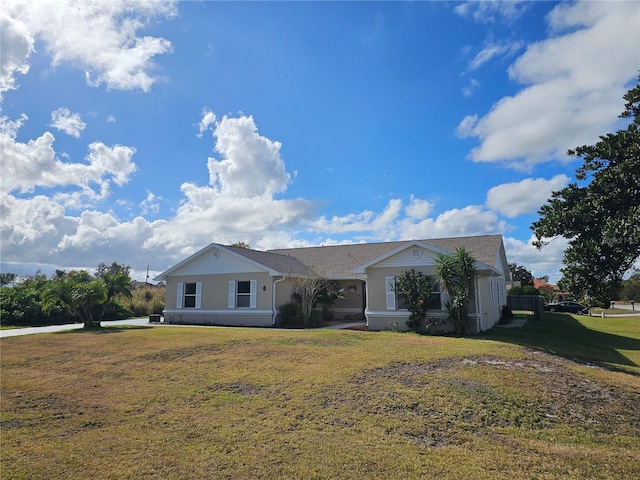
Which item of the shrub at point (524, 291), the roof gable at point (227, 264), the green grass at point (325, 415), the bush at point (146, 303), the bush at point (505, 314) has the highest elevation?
the roof gable at point (227, 264)

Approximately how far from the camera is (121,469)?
477 cm

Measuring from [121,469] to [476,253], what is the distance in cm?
1842

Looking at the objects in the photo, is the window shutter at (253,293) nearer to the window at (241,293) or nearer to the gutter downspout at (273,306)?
the window at (241,293)

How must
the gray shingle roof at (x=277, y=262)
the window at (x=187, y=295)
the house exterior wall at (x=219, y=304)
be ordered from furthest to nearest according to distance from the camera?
the window at (x=187, y=295), the gray shingle roof at (x=277, y=262), the house exterior wall at (x=219, y=304)

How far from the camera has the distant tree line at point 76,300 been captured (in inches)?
780

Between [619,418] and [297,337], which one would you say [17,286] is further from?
[619,418]

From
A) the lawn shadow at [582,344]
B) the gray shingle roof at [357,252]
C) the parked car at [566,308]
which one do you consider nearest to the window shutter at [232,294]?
the gray shingle roof at [357,252]

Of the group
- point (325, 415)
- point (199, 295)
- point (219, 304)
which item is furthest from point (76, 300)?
point (325, 415)

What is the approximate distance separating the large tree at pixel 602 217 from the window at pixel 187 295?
1948cm

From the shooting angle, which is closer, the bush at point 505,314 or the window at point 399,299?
the window at point 399,299

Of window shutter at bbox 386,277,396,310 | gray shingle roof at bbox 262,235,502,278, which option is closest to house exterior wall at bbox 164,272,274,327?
gray shingle roof at bbox 262,235,502,278

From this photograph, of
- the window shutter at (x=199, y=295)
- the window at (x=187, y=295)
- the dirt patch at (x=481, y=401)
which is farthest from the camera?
the window at (x=187, y=295)

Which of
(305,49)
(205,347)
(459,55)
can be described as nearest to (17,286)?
(205,347)

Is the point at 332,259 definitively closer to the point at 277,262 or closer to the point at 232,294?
the point at 277,262
